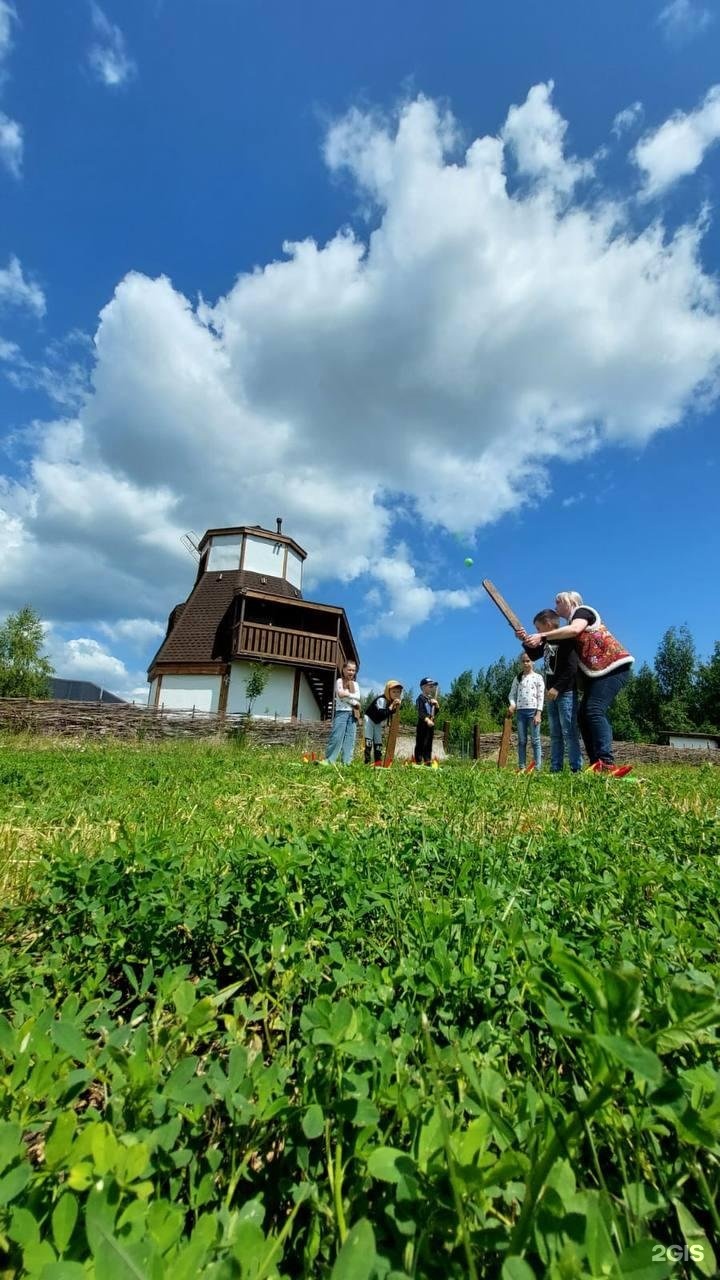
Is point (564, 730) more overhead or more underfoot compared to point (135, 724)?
more underfoot

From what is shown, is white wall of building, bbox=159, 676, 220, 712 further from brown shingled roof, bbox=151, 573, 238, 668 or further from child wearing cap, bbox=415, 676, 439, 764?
child wearing cap, bbox=415, 676, 439, 764

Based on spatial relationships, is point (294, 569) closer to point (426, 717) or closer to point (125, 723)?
point (125, 723)

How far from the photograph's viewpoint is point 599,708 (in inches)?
260

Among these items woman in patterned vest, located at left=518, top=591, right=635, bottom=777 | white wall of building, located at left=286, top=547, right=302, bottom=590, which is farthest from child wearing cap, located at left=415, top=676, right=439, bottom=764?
white wall of building, located at left=286, top=547, right=302, bottom=590

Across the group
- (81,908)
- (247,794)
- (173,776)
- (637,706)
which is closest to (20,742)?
(173,776)

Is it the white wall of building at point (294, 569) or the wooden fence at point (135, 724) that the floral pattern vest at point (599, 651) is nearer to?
the wooden fence at point (135, 724)

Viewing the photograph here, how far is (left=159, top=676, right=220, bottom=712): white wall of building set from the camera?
100 ft

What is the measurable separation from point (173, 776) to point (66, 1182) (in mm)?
5431

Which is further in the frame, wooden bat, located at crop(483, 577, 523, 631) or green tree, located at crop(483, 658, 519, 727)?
green tree, located at crop(483, 658, 519, 727)

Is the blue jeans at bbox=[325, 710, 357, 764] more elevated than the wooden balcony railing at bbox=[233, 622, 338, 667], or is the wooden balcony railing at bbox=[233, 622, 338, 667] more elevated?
the wooden balcony railing at bbox=[233, 622, 338, 667]

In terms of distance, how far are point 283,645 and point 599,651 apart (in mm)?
24771

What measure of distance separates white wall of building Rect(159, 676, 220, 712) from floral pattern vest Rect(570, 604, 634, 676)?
84.1 ft

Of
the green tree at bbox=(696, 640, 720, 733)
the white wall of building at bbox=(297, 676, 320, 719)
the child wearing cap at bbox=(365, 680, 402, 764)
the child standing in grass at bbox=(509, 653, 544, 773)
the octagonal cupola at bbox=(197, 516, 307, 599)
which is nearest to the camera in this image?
the child standing in grass at bbox=(509, 653, 544, 773)

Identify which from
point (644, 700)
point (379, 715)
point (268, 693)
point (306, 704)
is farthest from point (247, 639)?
point (644, 700)
